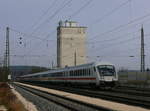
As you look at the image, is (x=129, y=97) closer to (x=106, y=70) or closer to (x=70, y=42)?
(x=106, y=70)

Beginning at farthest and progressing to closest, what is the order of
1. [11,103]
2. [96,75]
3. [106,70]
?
[106,70], [96,75], [11,103]

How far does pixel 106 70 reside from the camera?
39406 mm

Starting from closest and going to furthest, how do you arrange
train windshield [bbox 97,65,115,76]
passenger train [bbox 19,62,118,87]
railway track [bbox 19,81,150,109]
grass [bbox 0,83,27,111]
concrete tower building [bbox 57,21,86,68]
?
grass [bbox 0,83,27,111] → railway track [bbox 19,81,150,109] → passenger train [bbox 19,62,118,87] → train windshield [bbox 97,65,115,76] → concrete tower building [bbox 57,21,86,68]

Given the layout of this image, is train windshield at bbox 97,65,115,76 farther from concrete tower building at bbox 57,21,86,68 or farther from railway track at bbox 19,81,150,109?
concrete tower building at bbox 57,21,86,68

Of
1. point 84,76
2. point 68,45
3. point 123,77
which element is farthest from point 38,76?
point 84,76

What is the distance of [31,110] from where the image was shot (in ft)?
65.7

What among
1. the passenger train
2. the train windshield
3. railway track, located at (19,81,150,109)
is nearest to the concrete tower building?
the passenger train

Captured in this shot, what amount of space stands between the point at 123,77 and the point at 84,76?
1932 cm

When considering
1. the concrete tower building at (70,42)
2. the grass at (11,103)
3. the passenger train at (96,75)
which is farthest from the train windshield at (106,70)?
the concrete tower building at (70,42)

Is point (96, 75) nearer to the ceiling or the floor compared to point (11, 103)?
nearer to the ceiling

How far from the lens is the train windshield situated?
3878 centimetres

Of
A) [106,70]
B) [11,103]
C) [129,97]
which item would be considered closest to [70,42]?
[106,70]

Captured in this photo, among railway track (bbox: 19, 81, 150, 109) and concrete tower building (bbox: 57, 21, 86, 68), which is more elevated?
concrete tower building (bbox: 57, 21, 86, 68)

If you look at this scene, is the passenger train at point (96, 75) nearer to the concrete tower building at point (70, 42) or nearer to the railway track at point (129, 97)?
the railway track at point (129, 97)
